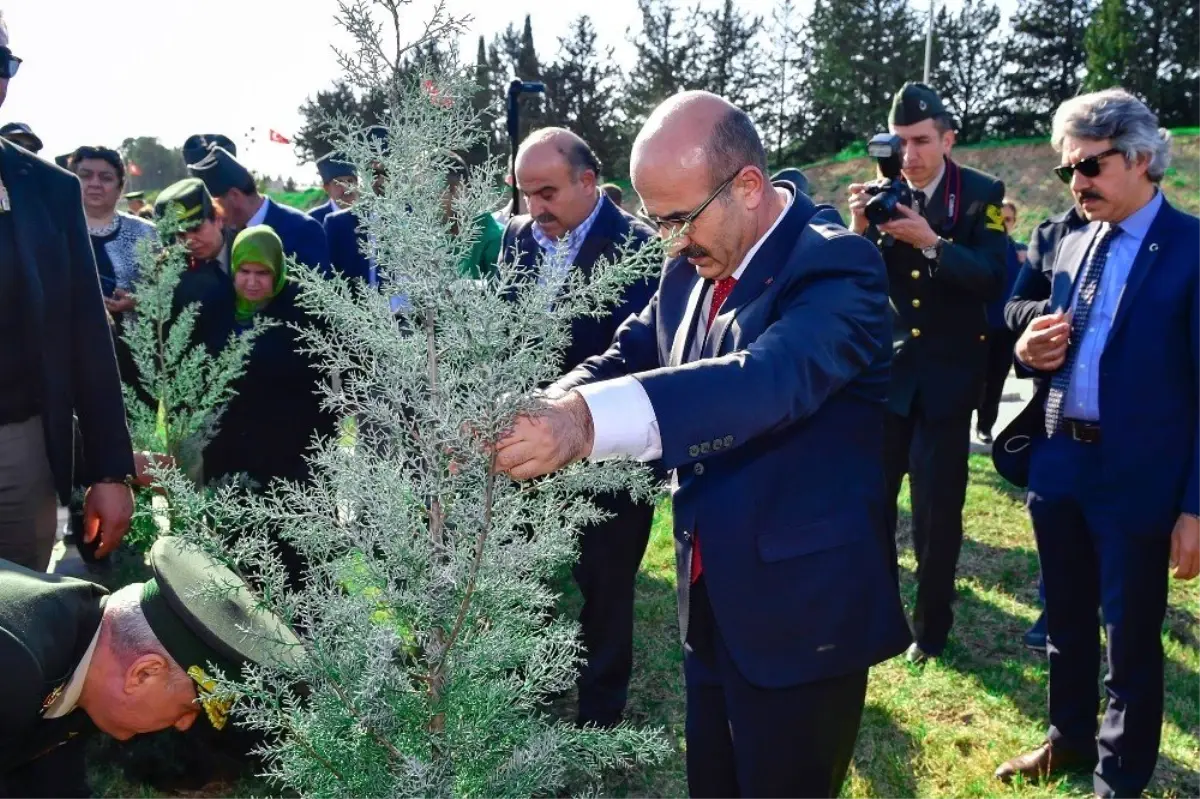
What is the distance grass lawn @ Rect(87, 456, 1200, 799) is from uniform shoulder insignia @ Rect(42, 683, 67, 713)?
5.10 feet

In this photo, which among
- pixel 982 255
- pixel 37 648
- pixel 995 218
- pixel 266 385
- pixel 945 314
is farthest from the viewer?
pixel 266 385

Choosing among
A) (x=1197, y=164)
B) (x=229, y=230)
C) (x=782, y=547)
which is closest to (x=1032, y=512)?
(x=782, y=547)

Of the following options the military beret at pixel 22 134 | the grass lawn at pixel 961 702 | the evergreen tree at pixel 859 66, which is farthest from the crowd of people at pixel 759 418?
the evergreen tree at pixel 859 66

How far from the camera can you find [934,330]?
184 inches

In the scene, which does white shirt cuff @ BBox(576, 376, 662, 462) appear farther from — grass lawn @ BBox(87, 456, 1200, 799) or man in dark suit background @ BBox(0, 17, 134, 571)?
grass lawn @ BBox(87, 456, 1200, 799)

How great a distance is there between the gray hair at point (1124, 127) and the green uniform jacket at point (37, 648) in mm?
3115

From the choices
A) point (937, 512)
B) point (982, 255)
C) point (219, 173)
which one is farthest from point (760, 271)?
point (219, 173)

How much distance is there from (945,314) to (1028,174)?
3108cm

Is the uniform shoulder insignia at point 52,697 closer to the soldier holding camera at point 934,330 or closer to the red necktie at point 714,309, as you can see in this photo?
the red necktie at point 714,309

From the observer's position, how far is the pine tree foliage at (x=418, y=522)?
1703 mm

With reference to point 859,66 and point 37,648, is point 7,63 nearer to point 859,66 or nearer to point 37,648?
point 37,648

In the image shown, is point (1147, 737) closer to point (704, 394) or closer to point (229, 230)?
point (704, 394)

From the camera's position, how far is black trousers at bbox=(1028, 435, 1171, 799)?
3.27m

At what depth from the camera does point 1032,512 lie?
3613 millimetres
